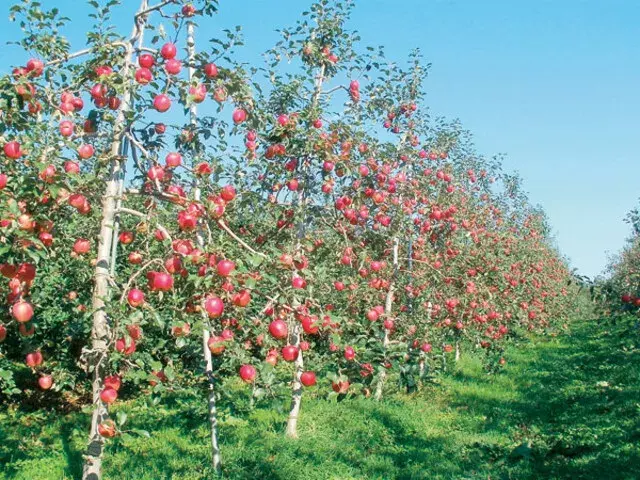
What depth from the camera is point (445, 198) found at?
977cm

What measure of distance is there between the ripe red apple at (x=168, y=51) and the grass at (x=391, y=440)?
281 cm

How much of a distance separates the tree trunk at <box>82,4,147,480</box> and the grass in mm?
1165

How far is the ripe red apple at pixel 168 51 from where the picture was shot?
3.25 meters

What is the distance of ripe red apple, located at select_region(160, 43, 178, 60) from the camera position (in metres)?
3.25

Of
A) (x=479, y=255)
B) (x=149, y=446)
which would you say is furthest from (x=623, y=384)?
(x=149, y=446)

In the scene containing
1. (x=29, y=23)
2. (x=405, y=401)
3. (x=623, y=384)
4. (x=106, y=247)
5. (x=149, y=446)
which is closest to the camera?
(x=106, y=247)

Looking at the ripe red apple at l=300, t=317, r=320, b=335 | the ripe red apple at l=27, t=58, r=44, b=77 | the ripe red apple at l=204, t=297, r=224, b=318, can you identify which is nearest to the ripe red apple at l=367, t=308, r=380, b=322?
the ripe red apple at l=300, t=317, r=320, b=335

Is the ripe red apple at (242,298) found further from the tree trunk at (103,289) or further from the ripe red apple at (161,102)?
the ripe red apple at (161,102)

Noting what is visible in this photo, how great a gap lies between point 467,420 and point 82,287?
5.90 meters

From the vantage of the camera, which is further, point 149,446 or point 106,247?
point 149,446

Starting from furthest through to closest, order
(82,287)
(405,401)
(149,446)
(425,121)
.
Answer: (425,121) → (405,401) → (82,287) → (149,446)

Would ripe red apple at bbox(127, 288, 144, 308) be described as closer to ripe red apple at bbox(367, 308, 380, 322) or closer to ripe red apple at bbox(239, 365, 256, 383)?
ripe red apple at bbox(239, 365, 256, 383)

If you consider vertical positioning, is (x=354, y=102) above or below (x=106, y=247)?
above

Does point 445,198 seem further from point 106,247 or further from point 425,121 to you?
point 106,247
